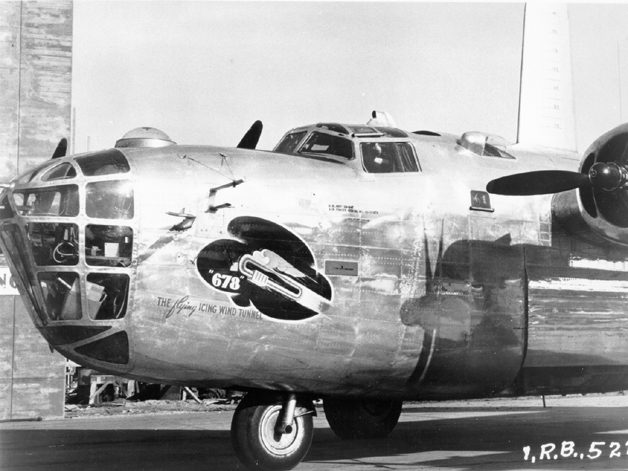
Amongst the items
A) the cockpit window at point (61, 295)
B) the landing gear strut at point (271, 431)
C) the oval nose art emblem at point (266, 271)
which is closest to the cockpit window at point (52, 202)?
the cockpit window at point (61, 295)

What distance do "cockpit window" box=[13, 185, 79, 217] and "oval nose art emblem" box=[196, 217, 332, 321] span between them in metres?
1.51

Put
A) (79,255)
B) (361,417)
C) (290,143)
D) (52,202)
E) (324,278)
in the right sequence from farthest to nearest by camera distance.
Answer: (361,417) < (290,143) < (324,278) < (52,202) < (79,255)

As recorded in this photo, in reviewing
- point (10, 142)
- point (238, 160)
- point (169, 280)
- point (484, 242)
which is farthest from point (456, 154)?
point (10, 142)

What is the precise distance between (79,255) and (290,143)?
12.1ft

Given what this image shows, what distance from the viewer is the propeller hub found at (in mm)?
11250

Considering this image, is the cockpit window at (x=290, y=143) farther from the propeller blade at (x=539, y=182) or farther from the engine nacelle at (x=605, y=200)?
the engine nacelle at (x=605, y=200)

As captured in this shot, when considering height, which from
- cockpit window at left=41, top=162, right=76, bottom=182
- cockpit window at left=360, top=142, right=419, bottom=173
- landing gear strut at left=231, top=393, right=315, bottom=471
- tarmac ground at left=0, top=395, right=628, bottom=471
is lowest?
tarmac ground at left=0, top=395, right=628, bottom=471

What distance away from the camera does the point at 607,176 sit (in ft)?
36.9

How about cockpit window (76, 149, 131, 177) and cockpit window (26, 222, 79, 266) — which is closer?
cockpit window (26, 222, 79, 266)

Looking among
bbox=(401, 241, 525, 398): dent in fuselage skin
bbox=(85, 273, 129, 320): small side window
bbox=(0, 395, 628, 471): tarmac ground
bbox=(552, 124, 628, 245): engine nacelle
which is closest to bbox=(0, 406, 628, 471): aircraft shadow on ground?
bbox=(0, 395, 628, 471): tarmac ground

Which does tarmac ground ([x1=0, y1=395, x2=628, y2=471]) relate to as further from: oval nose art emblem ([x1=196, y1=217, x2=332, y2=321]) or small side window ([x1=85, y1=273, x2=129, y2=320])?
small side window ([x1=85, y1=273, x2=129, y2=320])

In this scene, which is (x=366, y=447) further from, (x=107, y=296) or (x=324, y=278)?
(x=107, y=296)

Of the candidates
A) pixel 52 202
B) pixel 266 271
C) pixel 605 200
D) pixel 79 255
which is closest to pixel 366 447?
pixel 266 271

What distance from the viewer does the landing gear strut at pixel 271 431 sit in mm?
10570
